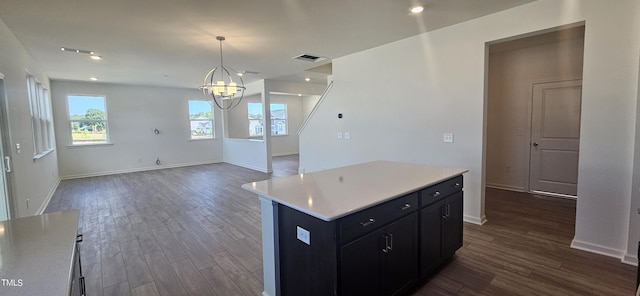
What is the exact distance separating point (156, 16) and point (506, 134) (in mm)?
5643

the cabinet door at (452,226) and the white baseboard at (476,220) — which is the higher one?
the cabinet door at (452,226)

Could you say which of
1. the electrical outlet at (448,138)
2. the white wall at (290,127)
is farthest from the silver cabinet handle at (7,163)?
the white wall at (290,127)

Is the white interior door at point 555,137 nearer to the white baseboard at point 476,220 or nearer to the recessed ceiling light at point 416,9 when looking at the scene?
the white baseboard at point 476,220

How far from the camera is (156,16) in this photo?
301cm

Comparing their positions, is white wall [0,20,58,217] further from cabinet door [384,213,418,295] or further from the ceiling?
cabinet door [384,213,418,295]

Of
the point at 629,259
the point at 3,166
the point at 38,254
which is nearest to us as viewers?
the point at 38,254

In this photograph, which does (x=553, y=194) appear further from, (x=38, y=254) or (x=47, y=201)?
(x=47, y=201)

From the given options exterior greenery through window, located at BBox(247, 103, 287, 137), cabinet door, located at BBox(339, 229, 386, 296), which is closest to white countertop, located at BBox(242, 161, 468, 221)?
cabinet door, located at BBox(339, 229, 386, 296)

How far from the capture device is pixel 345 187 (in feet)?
6.72

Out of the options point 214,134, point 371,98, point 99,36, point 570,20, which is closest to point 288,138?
point 214,134

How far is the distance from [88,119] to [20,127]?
439 centimetres

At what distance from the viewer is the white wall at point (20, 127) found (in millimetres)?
3131

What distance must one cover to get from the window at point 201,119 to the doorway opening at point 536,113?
776cm

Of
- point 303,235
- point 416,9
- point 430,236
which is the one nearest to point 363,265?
point 303,235
